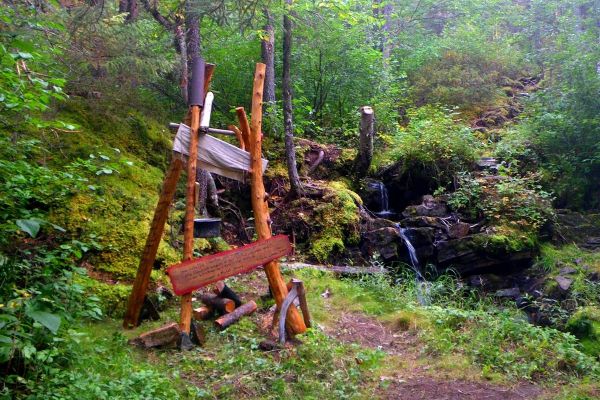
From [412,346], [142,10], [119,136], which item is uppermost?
[142,10]

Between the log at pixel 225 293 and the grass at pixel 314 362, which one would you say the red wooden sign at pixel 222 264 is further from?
the log at pixel 225 293

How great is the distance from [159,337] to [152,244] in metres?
1.04

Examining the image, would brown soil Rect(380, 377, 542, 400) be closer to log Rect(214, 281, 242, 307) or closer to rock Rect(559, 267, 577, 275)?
log Rect(214, 281, 242, 307)

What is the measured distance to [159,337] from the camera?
535 centimetres

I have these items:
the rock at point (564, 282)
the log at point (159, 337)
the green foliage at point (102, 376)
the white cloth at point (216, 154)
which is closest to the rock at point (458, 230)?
the rock at point (564, 282)

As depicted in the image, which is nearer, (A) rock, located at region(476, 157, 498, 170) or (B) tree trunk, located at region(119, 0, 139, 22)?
(B) tree trunk, located at region(119, 0, 139, 22)

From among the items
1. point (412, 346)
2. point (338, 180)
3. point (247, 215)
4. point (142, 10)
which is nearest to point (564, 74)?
point (338, 180)

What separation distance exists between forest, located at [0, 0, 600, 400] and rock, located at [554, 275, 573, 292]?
38mm

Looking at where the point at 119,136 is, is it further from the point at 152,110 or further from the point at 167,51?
the point at 167,51

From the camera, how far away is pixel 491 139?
1498 centimetres

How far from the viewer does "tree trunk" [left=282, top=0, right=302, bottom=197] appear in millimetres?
9859

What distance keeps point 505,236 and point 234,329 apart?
6750mm

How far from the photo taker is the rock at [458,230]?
1099 centimetres

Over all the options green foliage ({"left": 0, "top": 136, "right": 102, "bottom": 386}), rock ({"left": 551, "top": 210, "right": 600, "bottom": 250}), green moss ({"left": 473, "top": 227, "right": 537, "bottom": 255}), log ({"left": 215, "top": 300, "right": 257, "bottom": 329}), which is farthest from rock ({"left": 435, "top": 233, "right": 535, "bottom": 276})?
green foliage ({"left": 0, "top": 136, "right": 102, "bottom": 386})
